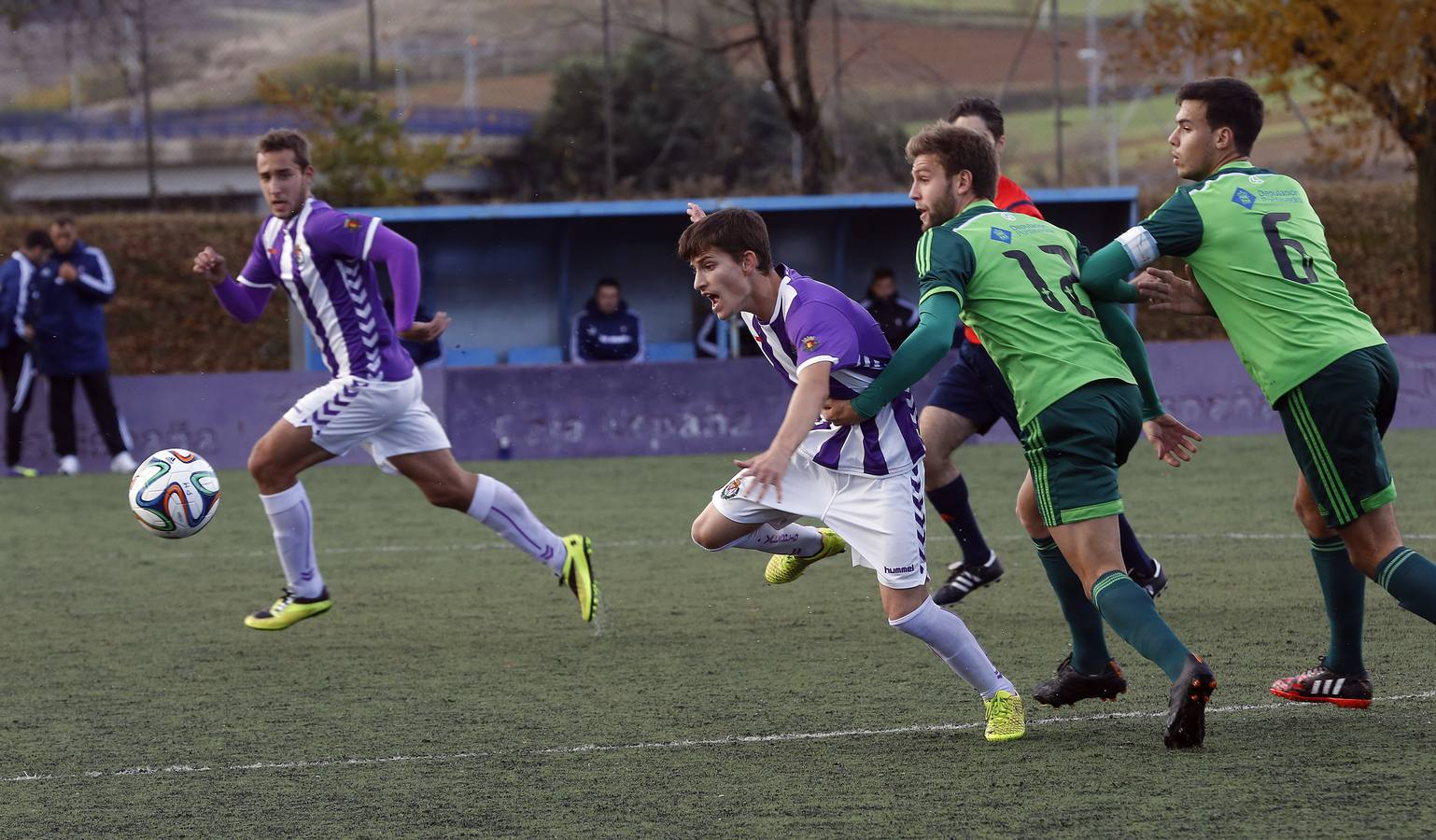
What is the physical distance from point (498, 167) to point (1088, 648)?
4279 cm

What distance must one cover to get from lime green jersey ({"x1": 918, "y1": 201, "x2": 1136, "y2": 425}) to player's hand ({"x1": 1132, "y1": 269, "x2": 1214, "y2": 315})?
0.54ft

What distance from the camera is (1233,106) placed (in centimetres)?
476

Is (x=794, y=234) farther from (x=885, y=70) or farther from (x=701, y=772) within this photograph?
(x=701, y=772)

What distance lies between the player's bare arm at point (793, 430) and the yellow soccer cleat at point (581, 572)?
2286mm

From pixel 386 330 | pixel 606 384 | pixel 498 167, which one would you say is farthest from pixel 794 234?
pixel 498 167

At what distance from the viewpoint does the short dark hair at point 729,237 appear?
15.6ft

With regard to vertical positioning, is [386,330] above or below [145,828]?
above

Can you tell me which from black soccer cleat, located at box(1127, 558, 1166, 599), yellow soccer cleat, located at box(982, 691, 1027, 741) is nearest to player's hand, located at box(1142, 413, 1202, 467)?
yellow soccer cleat, located at box(982, 691, 1027, 741)

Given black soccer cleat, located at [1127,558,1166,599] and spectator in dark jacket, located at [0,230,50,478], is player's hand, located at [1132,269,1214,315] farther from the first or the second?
spectator in dark jacket, located at [0,230,50,478]

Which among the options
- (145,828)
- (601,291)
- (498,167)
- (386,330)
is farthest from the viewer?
(498,167)

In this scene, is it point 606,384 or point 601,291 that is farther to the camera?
point 601,291

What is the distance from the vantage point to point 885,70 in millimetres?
27406

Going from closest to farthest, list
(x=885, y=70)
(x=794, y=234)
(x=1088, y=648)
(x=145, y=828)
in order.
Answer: (x=145, y=828), (x=1088, y=648), (x=794, y=234), (x=885, y=70)

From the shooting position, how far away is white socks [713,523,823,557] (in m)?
5.58
